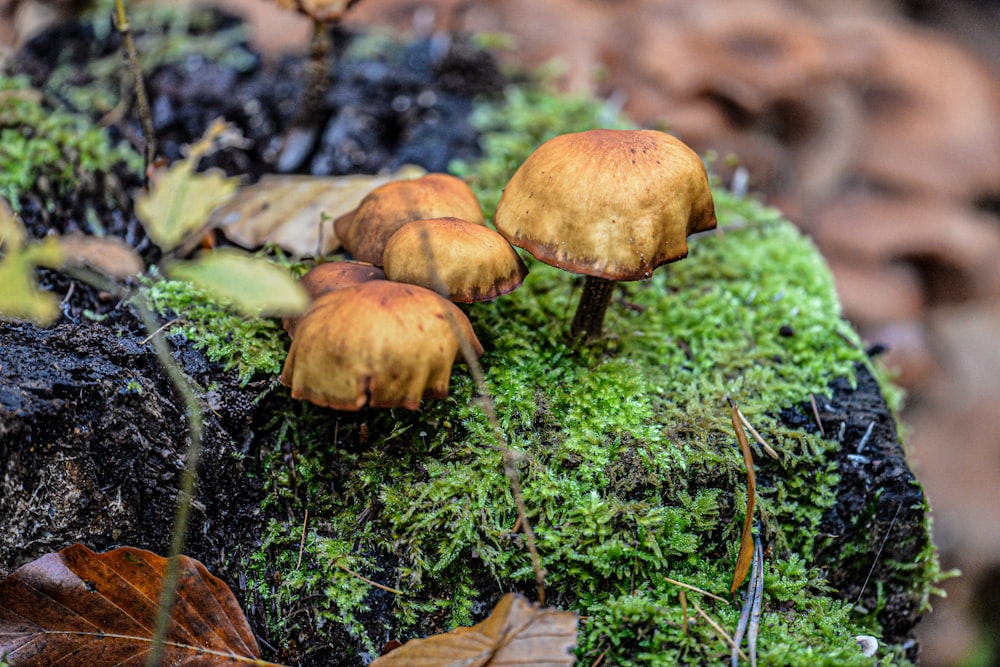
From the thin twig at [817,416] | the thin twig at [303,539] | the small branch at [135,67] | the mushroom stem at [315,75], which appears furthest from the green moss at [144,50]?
the thin twig at [817,416]

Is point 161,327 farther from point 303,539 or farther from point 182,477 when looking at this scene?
point 303,539

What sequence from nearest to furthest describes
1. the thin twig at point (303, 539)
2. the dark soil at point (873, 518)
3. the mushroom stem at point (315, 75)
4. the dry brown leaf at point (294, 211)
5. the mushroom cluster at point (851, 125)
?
the thin twig at point (303, 539) < the dark soil at point (873, 518) < the dry brown leaf at point (294, 211) < the mushroom stem at point (315, 75) < the mushroom cluster at point (851, 125)

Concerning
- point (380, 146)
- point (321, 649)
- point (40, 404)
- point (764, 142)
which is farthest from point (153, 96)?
point (764, 142)

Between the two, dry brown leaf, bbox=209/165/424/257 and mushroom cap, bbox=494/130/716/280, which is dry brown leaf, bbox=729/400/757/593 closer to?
mushroom cap, bbox=494/130/716/280

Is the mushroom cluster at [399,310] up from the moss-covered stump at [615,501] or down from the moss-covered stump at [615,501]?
up

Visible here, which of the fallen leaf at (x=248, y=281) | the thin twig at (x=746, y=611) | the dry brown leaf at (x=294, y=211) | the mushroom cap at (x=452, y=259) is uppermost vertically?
the fallen leaf at (x=248, y=281)

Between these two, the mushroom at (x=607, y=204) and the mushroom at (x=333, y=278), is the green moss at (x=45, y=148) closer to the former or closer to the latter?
the mushroom at (x=333, y=278)

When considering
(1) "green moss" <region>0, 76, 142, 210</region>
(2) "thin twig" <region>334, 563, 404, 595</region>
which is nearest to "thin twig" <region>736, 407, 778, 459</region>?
(2) "thin twig" <region>334, 563, 404, 595</region>
